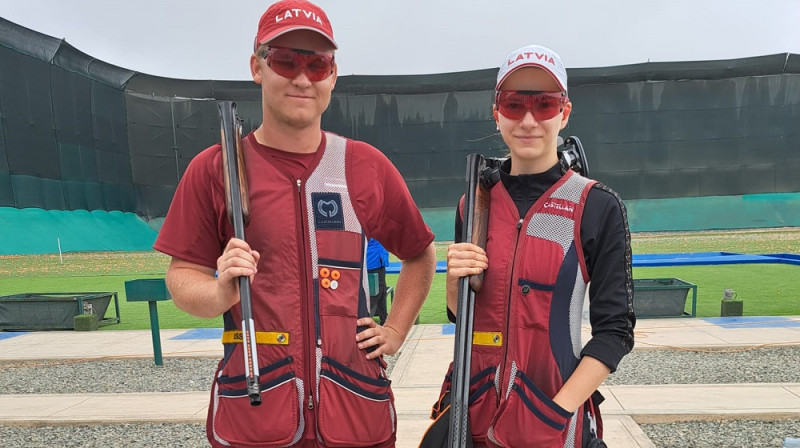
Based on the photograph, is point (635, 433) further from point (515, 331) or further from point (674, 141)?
point (674, 141)

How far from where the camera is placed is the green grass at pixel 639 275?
9.08 m

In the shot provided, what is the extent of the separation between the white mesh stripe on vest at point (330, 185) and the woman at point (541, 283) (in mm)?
348

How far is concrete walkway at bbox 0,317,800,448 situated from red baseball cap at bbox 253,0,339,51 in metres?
3.14

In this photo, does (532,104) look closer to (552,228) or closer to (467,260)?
(552,228)

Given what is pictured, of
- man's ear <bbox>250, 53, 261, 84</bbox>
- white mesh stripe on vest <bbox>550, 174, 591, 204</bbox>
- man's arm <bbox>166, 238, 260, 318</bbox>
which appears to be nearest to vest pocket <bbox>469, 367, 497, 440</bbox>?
white mesh stripe on vest <bbox>550, 174, 591, 204</bbox>

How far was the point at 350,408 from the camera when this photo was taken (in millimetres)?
1646

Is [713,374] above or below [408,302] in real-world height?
below

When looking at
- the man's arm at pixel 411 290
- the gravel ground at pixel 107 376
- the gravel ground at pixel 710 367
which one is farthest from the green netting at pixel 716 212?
the man's arm at pixel 411 290

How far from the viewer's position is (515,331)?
1660 millimetres

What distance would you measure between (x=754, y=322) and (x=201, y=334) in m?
8.03

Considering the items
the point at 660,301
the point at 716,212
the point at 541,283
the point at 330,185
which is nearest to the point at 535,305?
the point at 541,283

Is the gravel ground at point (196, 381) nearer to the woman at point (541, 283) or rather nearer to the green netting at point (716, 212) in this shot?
the woman at point (541, 283)

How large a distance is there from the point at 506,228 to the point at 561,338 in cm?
38

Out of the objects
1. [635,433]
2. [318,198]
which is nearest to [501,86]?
[318,198]
